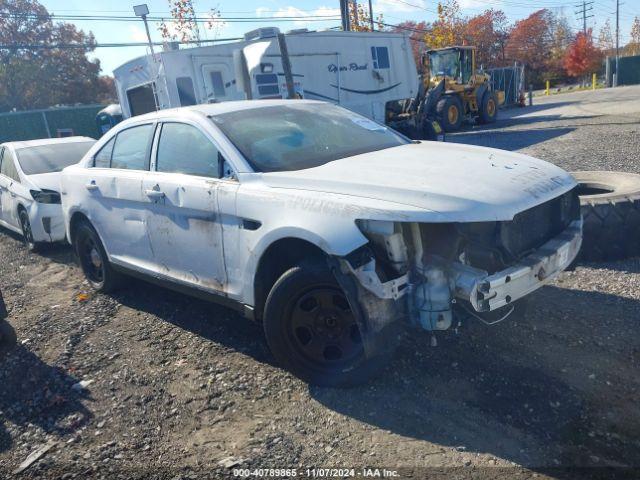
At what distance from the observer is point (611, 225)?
451 centimetres

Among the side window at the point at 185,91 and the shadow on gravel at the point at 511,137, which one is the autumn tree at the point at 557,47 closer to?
the shadow on gravel at the point at 511,137

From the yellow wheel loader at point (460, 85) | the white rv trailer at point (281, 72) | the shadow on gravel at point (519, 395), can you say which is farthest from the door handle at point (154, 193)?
the yellow wheel loader at point (460, 85)

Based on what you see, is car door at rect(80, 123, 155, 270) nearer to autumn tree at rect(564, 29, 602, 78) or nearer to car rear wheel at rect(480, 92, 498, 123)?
car rear wheel at rect(480, 92, 498, 123)

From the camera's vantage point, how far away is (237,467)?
2734 mm

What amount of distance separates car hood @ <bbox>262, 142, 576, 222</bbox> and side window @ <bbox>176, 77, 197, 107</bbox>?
9.49 meters

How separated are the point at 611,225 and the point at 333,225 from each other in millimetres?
2814

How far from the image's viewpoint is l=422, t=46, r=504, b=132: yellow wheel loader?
780 inches

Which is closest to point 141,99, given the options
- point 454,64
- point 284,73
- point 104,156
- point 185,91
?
point 185,91

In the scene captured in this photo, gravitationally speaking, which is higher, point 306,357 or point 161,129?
point 161,129

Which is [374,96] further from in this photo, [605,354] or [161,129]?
[605,354]

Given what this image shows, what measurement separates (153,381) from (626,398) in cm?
291

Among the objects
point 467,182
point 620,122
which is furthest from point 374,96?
point 467,182

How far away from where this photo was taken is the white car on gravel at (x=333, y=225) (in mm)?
2934

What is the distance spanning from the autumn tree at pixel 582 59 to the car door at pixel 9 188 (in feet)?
183
